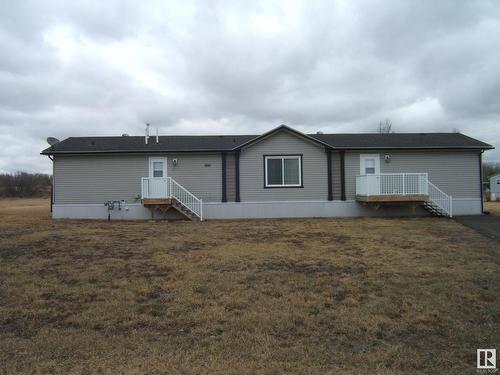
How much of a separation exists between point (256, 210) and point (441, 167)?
29.7 feet

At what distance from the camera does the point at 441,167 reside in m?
17.7

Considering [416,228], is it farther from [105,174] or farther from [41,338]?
[105,174]

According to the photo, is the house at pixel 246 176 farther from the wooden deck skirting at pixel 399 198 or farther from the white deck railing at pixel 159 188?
the wooden deck skirting at pixel 399 198

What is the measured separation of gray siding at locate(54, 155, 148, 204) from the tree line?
4389cm

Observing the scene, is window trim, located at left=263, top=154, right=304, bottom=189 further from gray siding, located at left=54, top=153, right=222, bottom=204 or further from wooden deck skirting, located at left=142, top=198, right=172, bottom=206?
wooden deck skirting, located at left=142, top=198, right=172, bottom=206

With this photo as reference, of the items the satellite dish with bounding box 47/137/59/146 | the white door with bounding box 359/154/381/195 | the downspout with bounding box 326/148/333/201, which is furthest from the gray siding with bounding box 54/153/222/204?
the white door with bounding box 359/154/381/195

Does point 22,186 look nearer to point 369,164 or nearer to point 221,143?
point 221,143

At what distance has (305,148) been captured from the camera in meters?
17.2

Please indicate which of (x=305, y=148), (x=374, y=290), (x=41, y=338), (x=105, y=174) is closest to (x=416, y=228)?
(x=305, y=148)

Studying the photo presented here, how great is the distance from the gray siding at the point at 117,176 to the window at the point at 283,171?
2264mm

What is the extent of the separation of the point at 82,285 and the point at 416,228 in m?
10.7

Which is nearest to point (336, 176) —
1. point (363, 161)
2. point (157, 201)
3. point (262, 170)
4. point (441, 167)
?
point (363, 161)

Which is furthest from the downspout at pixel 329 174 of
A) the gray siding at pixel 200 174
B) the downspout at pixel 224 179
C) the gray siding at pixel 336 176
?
the gray siding at pixel 200 174

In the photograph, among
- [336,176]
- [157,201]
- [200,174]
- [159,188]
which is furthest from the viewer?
[336,176]
